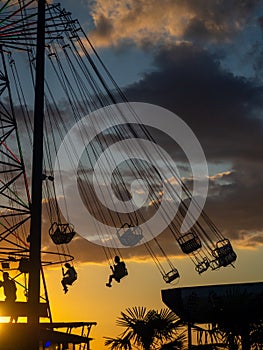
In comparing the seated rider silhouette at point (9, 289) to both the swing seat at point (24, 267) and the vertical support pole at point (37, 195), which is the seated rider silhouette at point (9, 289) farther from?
the vertical support pole at point (37, 195)

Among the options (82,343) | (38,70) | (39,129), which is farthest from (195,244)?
(38,70)

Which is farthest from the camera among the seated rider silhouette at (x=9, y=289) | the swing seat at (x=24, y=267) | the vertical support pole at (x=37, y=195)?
the seated rider silhouette at (x=9, y=289)

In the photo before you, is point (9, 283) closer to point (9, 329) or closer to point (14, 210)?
point (14, 210)

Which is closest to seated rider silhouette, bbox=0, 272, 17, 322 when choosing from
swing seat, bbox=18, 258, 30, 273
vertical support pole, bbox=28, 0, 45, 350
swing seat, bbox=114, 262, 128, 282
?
swing seat, bbox=18, 258, 30, 273

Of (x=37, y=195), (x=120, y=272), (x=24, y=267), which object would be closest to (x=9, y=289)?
(x=24, y=267)

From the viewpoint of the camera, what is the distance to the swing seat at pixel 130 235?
32.4 meters

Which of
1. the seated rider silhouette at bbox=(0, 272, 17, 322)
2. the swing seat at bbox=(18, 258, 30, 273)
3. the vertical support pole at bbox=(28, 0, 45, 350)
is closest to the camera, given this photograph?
the vertical support pole at bbox=(28, 0, 45, 350)

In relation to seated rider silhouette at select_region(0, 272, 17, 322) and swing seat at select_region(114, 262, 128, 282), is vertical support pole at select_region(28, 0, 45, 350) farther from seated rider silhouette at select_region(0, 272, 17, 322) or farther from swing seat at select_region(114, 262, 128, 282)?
swing seat at select_region(114, 262, 128, 282)

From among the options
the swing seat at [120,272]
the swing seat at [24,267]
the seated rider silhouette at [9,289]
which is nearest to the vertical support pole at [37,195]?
the swing seat at [24,267]

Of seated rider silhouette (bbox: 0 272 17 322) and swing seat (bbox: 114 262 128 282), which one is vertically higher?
swing seat (bbox: 114 262 128 282)

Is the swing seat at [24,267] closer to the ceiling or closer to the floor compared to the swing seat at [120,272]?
closer to the floor

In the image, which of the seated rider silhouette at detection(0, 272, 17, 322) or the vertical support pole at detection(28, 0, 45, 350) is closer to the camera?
the vertical support pole at detection(28, 0, 45, 350)

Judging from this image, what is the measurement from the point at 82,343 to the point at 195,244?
309 inches

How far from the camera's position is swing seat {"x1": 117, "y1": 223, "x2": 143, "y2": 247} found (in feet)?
106
